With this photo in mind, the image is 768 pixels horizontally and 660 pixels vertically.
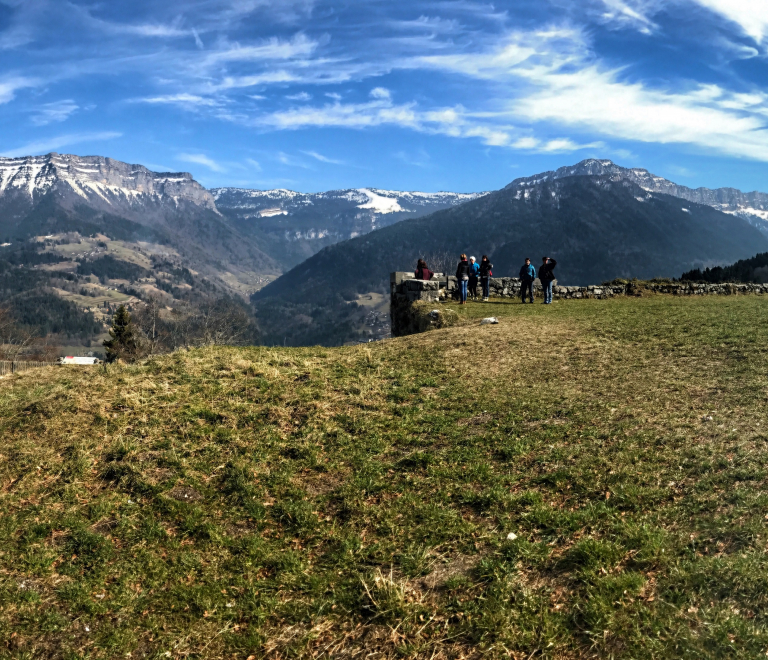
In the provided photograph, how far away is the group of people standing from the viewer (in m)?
28.9

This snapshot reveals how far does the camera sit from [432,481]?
867 centimetres

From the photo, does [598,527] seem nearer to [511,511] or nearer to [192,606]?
[511,511]

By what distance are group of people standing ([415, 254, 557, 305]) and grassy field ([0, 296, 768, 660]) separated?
15.5 meters

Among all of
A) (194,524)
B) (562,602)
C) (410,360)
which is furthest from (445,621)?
(410,360)

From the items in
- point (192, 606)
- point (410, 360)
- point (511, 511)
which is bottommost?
point (192, 606)

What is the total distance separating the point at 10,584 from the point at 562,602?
664cm

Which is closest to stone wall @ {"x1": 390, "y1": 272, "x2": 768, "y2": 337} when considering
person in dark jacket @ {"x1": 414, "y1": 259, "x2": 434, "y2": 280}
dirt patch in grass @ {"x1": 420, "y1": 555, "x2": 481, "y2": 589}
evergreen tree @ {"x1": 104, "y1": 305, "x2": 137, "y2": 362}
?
person in dark jacket @ {"x1": 414, "y1": 259, "x2": 434, "y2": 280}

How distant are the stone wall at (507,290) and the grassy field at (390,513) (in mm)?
16086

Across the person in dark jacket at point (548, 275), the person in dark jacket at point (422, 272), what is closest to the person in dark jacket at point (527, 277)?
the person in dark jacket at point (548, 275)

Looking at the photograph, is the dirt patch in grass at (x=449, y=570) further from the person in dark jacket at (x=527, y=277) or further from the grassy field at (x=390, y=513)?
the person in dark jacket at (x=527, y=277)

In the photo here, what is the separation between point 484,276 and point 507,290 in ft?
9.90

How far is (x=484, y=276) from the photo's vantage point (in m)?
30.7

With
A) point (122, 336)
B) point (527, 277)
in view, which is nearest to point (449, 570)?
point (527, 277)

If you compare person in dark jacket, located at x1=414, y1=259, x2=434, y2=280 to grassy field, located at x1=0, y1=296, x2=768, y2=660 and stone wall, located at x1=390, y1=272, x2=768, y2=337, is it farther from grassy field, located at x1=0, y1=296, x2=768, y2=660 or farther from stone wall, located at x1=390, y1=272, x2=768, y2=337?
grassy field, located at x1=0, y1=296, x2=768, y2=660
